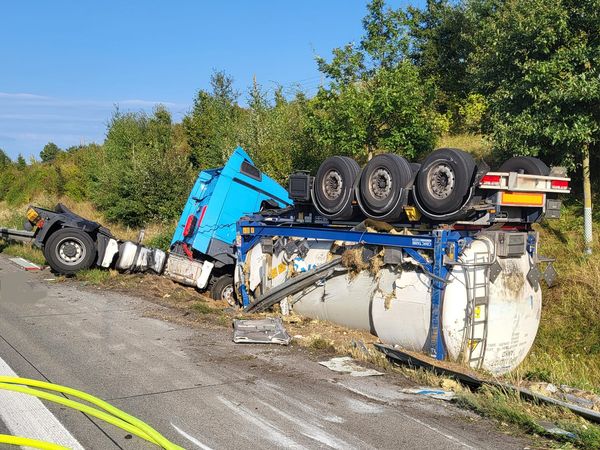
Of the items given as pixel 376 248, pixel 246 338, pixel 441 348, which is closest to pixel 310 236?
pixel 376 248

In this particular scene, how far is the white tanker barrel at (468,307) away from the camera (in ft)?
22.6

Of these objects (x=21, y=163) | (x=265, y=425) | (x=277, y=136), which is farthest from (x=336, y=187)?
(x=21, y=163)

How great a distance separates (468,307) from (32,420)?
4.65 meters

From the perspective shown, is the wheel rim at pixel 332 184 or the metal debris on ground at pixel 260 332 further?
the wheel rim at pixel 332 184

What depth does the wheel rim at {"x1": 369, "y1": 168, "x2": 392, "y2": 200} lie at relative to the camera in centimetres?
788

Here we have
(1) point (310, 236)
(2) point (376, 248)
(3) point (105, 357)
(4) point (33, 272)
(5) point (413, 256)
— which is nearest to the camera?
(3) point (105, 357)

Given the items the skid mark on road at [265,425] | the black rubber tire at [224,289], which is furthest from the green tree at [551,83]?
the skid mark on road at [265,425]

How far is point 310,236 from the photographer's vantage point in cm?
885

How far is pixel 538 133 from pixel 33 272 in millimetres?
11104

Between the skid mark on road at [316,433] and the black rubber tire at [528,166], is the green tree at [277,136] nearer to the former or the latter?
the black rubber tire at [528,166]

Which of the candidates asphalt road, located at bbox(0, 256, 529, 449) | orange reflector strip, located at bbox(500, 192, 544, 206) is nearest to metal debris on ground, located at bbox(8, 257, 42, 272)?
asphalt road, located at bbox(0, 256, 529, 449)

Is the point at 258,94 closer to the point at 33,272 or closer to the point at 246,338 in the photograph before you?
the point at 33,272

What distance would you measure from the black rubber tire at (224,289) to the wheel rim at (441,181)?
5439 millimetres

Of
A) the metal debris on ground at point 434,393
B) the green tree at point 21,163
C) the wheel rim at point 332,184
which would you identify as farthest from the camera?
the green tree at point 21,163
